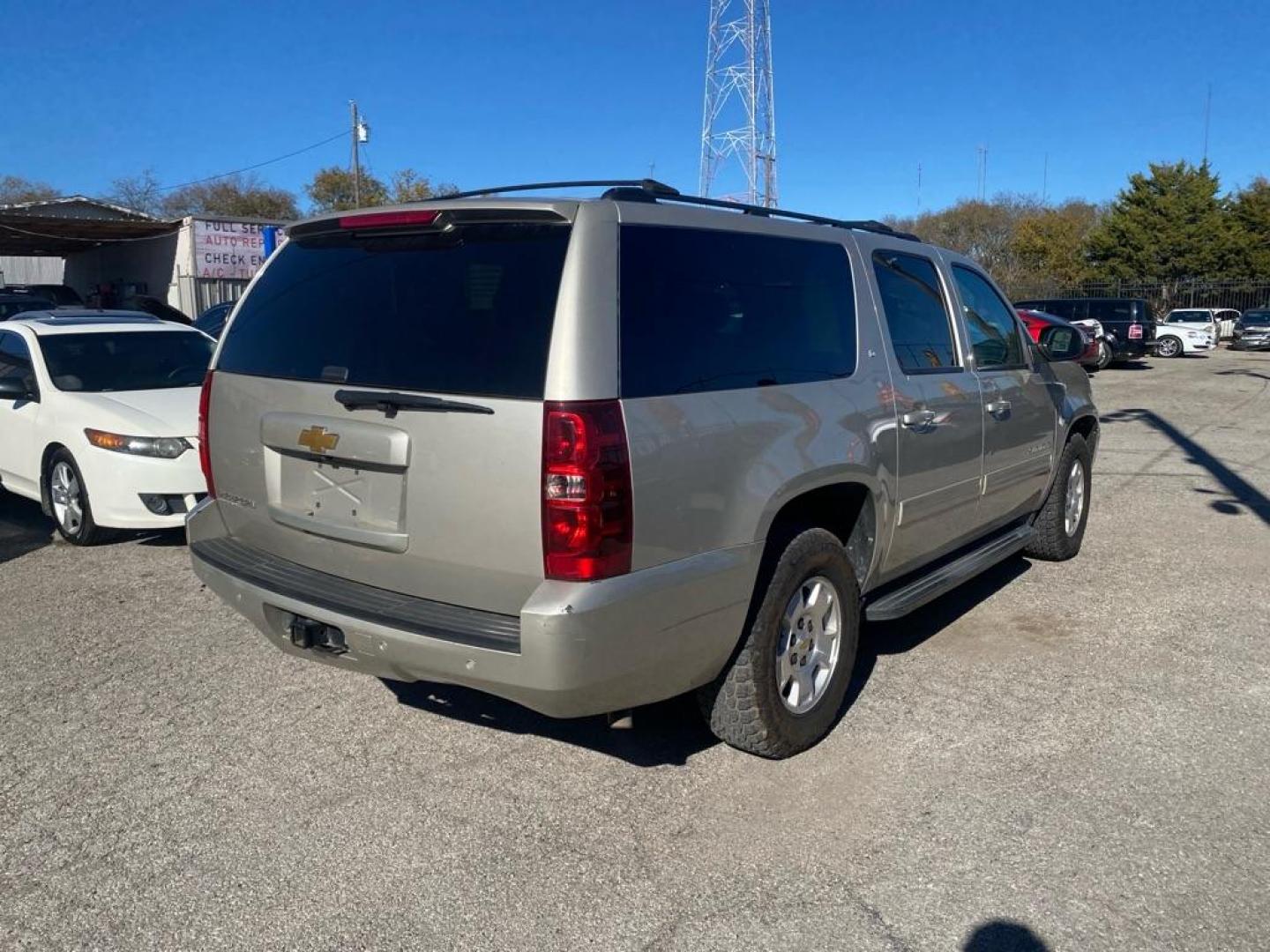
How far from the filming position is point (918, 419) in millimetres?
4348

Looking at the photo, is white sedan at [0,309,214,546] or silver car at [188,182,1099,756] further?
white sedan at [0,309,214,546]

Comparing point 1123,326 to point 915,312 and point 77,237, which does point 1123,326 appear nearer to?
point 915,312

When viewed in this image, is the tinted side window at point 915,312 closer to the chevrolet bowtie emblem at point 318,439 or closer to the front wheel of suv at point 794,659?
the front wheel of suv at point 794,659

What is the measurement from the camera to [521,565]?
2951mm

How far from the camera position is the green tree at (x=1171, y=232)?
44250 millimetres

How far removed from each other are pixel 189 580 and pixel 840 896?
455 centimetres

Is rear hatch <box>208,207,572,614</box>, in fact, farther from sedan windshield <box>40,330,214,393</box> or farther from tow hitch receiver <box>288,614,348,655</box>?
sedan windshield <box>40,330,214,393</box>

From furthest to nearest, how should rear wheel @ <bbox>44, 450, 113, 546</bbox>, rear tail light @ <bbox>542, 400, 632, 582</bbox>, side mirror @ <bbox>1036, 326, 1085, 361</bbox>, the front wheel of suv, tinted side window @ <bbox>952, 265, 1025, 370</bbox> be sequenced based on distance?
rear wheel @ <bbox>44, 450, 113, 546</bbox>, side mirror @ <bbox>1036, 326, 1085, 361</bbox>, tinted side window @ <bbox>952, 265, 1025, 370</bbox>, the front wheel of suv, rear tail light @ <bbox>542, 400, 632, 582</bbox>

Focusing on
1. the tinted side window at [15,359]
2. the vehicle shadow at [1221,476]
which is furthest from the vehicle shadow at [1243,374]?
the tinted side window at [15,359]

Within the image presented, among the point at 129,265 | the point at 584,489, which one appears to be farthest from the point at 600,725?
the point at 129,265

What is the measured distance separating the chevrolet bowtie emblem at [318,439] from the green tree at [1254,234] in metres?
50.1

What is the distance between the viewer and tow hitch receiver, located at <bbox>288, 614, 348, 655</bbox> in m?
3.33

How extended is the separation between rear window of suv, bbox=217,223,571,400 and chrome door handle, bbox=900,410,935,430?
74.0 inches

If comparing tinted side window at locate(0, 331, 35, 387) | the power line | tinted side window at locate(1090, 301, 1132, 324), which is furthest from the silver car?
the power line
